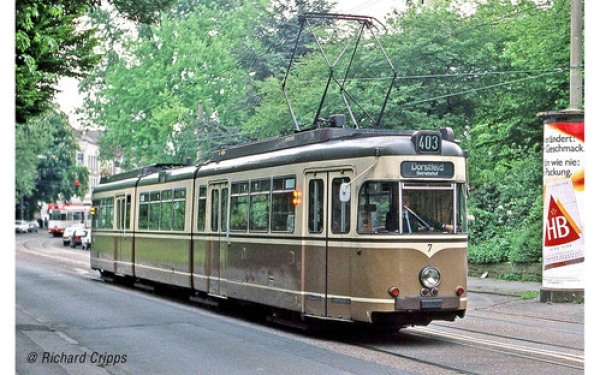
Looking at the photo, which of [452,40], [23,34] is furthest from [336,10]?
[23,34]

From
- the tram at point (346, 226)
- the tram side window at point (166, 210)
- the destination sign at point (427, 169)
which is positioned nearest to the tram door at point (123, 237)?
the tram side window at point (166, 210)

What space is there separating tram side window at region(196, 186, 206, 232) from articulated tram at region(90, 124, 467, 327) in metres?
1.28

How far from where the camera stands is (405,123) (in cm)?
3231

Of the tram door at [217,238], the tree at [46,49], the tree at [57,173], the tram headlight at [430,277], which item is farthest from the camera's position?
the tree at [57,173]

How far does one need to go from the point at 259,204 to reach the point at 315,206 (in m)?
2.25

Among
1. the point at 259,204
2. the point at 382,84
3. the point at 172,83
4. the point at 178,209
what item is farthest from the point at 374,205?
the point at 172,83

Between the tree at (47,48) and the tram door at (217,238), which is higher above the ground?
the tree at (47,48)

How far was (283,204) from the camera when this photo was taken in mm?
15781

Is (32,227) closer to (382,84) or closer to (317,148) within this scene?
(382,84)

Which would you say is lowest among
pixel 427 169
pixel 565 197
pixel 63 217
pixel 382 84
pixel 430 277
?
pixel 63 217

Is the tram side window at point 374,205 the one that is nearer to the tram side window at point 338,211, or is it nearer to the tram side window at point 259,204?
the tram side window at point 338,211

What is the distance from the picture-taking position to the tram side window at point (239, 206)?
57.3 ft

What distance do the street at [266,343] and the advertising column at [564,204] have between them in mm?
640

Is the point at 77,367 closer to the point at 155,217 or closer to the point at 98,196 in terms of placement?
the point at 155,217
